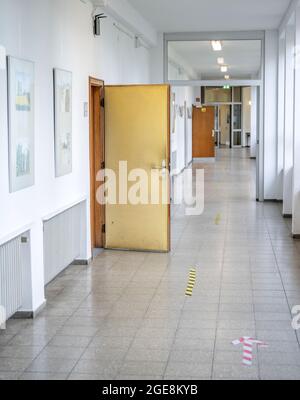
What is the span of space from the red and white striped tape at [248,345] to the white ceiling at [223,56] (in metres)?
10.3

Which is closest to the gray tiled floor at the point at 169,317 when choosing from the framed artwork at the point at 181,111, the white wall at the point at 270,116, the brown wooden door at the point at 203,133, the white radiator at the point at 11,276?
the white radiator at the point at 11,276

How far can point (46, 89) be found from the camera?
6.59 metres

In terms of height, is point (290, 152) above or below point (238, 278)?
above

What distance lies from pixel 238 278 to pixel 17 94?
10.7 ft

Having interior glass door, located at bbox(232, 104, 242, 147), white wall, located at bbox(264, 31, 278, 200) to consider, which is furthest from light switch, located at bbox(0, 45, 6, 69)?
interior glass door, located at bbox(232, 104, 242, 147)

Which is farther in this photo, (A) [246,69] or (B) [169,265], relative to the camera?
(A) [246,69]

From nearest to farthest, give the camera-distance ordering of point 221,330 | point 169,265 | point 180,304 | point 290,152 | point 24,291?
point 221,330
point 24,291
point 180,304
point 169,265
point 290,152

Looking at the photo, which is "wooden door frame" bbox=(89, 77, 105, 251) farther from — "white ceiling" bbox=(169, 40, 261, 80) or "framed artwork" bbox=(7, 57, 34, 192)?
"white ceiling" bbox=(169, 40, 261, 80)

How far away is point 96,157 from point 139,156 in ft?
1.86

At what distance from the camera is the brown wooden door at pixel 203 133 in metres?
27.2

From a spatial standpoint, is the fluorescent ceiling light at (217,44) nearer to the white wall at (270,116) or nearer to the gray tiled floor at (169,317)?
the white wall at (270,116)

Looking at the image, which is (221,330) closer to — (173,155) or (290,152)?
(290,152)

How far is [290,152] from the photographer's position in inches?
486

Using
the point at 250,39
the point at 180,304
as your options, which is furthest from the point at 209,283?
the point at 250,39
